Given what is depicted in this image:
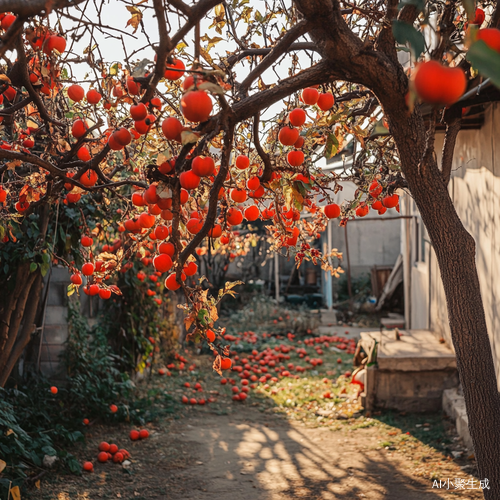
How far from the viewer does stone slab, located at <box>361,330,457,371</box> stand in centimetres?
531

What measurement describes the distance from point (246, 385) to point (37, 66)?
5229 mm

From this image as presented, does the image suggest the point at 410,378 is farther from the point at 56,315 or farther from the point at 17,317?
the point at 17,317

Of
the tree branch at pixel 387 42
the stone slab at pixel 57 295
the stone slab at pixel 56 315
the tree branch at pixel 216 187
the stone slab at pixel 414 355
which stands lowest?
the stone slab at pixel 414 355

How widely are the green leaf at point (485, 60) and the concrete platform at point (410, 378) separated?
4.87 metres

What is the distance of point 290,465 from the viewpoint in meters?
4.32

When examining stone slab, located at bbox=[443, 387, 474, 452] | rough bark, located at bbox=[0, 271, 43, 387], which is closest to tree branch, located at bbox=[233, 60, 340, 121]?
rough bark, located at bbox=[0, 271, 43, 387]

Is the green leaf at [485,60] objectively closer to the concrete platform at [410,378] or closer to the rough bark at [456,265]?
the rough bark at [456,265]

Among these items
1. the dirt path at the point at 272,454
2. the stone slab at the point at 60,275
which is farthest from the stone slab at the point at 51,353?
the dirt path at the point at 272,454

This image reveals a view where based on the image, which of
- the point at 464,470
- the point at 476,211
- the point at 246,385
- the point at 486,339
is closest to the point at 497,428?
the point at 486,339

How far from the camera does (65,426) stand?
4.50 m

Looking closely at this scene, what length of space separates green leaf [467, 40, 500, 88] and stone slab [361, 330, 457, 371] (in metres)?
4.87

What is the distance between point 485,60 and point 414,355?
16.4ft

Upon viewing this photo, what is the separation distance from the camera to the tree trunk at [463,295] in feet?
6.88

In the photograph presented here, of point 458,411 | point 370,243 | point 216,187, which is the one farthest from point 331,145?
point 370,243
